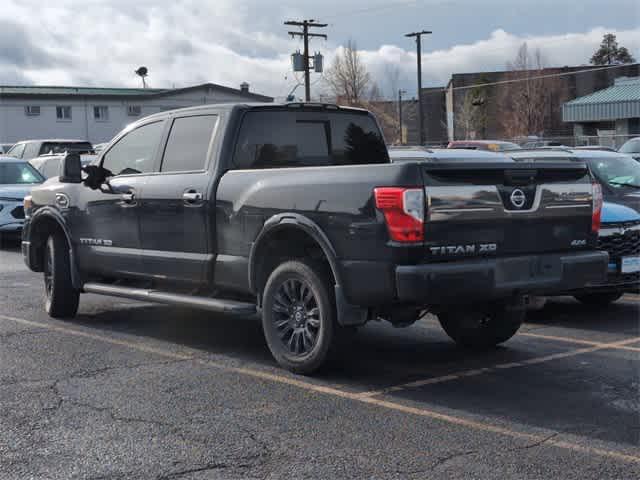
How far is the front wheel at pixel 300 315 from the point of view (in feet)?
21.5

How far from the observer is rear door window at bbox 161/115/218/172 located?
7.82 meters

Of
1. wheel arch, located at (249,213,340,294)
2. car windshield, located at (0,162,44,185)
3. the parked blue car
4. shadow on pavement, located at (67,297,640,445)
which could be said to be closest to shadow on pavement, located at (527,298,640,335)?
shadow on pavement, located at (67,297,640,445)

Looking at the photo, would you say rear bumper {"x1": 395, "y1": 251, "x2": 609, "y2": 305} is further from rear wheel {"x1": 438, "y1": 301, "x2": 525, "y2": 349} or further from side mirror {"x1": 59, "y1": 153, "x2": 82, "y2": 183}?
side mirror {"x1": 59, "y1": 153, "x2": 82, "y2": 183}

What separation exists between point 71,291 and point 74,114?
62.3 meters

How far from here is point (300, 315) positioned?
6.82m

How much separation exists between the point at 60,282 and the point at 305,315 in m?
3.59

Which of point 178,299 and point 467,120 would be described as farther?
point 467,120

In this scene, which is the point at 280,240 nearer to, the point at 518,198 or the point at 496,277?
the point at 496,277

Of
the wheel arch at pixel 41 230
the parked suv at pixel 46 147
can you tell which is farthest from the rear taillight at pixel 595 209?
the parked suv at pixel 46 147

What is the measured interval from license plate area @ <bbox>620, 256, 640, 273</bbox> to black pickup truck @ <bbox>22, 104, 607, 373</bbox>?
2186 millimetres

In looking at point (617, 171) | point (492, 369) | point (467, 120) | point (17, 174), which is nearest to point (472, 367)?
point (492, 369)

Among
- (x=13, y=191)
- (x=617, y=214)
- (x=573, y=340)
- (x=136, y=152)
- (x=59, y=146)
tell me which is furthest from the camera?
(x=59, y=146)

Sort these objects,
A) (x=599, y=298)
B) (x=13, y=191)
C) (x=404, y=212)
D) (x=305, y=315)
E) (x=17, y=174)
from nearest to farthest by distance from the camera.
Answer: (x=404, y=212) → (x=305, y=315) → (x=599, y=298) → (x=13, y=191) → (x=17, y=174)

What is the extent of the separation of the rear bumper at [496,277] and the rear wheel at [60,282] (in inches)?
178
